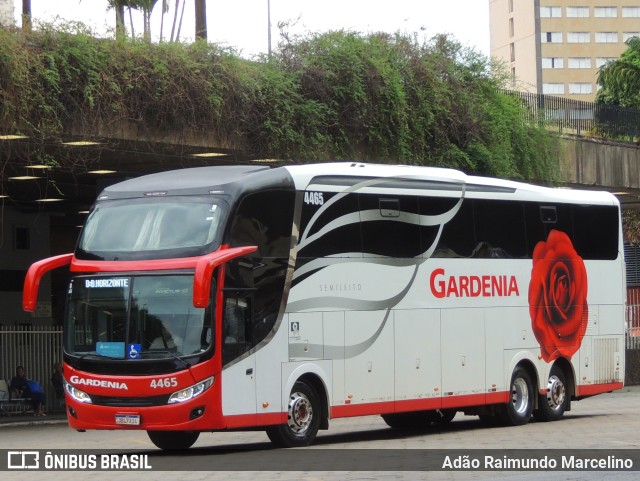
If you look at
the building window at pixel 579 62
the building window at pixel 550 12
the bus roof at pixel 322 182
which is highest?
the building window at pixel 550 12

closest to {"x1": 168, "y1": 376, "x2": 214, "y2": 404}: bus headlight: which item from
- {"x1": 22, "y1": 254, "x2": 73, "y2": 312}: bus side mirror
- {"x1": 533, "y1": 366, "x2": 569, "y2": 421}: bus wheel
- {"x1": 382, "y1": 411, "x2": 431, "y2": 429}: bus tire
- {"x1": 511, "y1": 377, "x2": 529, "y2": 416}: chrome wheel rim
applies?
{"x1": 22, "y1": 254, "x2": 73, "y2": 312}: bus side mirror

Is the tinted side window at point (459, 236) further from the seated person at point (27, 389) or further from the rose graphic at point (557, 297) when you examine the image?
the seated person at point (27, 389)

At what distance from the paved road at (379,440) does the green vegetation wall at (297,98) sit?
5.40 metres

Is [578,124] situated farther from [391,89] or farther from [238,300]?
[238,300]

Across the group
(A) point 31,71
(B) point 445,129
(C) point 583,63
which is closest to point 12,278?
(B) point 445,129

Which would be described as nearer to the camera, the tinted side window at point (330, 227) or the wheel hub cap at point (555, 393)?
the tinted side window at point (330, 227)

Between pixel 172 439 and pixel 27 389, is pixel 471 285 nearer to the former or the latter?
pixel 172 439

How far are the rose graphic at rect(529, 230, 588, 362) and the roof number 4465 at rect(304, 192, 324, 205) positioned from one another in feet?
17.9

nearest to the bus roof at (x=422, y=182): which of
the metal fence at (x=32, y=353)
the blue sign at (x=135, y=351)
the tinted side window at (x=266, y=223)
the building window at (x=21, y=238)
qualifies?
the tinted side window at (x=266, y=223)

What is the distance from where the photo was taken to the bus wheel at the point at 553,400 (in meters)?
22.6

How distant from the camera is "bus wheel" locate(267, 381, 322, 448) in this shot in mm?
17516

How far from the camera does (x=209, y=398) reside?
1625cm

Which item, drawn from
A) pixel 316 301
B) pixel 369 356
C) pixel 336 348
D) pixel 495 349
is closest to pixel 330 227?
pixel 316 301

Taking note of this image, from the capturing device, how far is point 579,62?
436 feet
